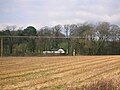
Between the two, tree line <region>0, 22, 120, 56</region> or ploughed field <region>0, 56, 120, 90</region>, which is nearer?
ploughed field <region>0, 56, 120, 90</region>

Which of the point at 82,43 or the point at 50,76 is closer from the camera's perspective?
the point at 50,76

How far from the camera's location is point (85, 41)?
4053 inches

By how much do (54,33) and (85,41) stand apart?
20310 millimetres

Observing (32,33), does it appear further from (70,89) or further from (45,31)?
(70,89)

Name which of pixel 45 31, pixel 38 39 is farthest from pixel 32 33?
pixel 38 39

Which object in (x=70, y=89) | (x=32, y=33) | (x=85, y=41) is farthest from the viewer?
(x=32, y=33)

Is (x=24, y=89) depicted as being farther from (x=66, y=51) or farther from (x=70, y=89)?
(x=66, y=51)

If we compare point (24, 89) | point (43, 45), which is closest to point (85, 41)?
point (43, 45)

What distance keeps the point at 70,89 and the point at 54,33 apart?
106 meters

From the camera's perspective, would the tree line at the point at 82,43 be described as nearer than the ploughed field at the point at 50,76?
No

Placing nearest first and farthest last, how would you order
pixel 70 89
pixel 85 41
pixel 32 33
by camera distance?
pixel 70 89 < pixel 85 41 < pixel 32 33

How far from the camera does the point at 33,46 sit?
10488 cm

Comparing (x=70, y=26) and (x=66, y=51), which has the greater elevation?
(x=70, y=26)

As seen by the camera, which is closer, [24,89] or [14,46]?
[24,89]
